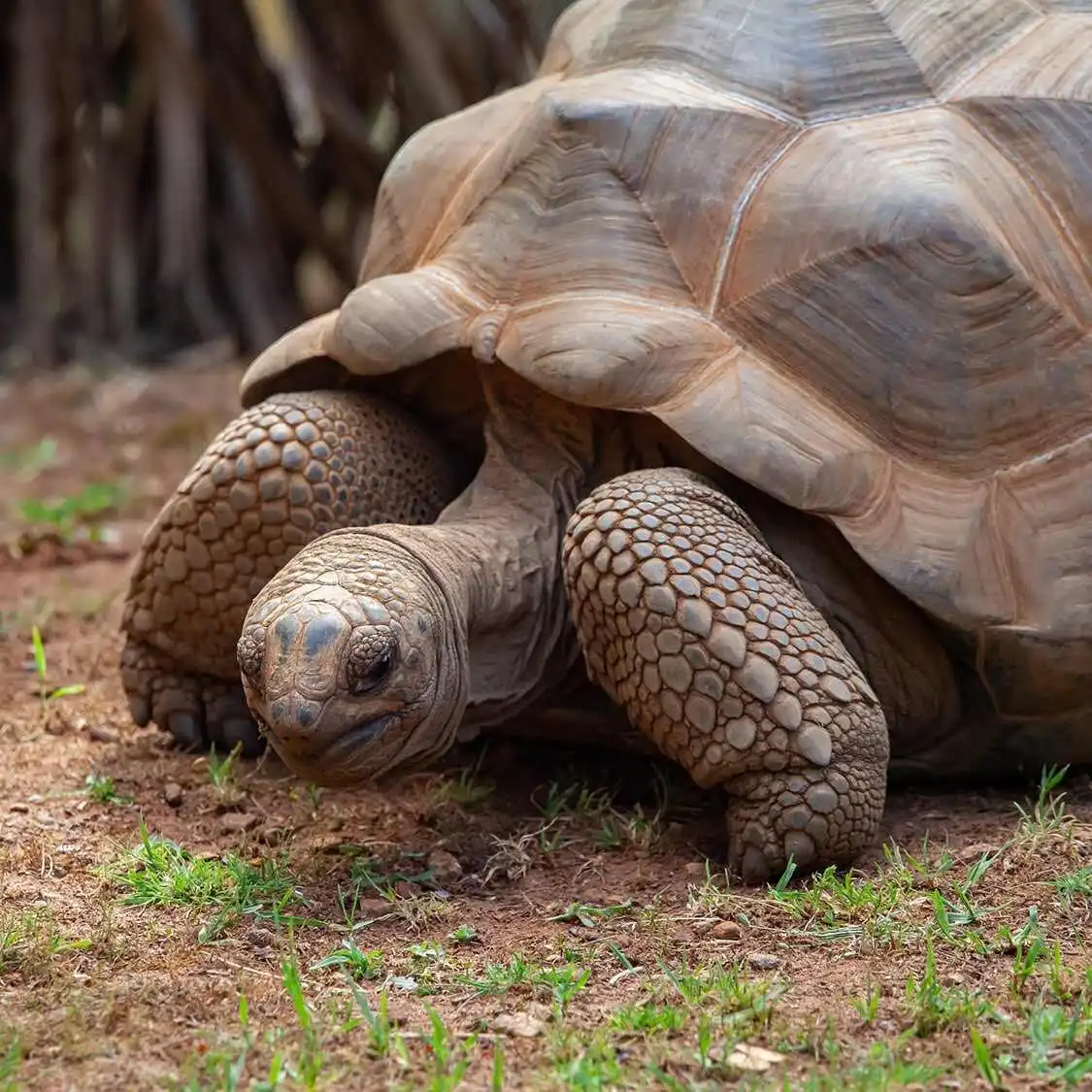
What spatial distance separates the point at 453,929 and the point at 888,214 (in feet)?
5.85

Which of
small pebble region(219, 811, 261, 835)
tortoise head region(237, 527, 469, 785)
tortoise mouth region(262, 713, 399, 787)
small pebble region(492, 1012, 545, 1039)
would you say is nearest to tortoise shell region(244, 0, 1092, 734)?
tortoise head region(237, 527, 469, 785)

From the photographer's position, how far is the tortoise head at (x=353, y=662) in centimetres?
305

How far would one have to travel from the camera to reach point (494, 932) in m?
3.07

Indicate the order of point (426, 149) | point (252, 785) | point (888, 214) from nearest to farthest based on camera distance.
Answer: point (888, 214) → point (252, 785) → point (426, 149)

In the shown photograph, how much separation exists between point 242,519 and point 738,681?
1341 mm

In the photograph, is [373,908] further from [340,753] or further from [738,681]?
[738,681]

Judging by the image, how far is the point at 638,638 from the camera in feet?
11.0

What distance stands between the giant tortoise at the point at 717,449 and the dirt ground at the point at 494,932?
0.73 ft

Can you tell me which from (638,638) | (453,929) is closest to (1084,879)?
(638,638)

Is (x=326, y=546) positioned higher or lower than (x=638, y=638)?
higher

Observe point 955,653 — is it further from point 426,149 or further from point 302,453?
point 426,149

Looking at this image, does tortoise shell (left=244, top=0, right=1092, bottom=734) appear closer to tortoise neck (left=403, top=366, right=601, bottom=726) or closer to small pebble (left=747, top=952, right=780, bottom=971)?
tortoise neck (left=403, top=366, right=601, bottom=726)

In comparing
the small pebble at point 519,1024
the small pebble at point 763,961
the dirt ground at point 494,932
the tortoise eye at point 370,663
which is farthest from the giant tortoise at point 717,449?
the small pebble at point 519,1024

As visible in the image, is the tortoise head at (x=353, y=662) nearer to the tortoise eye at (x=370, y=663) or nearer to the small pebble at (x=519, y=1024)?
the tortoise eye at (x=370, y=663)
